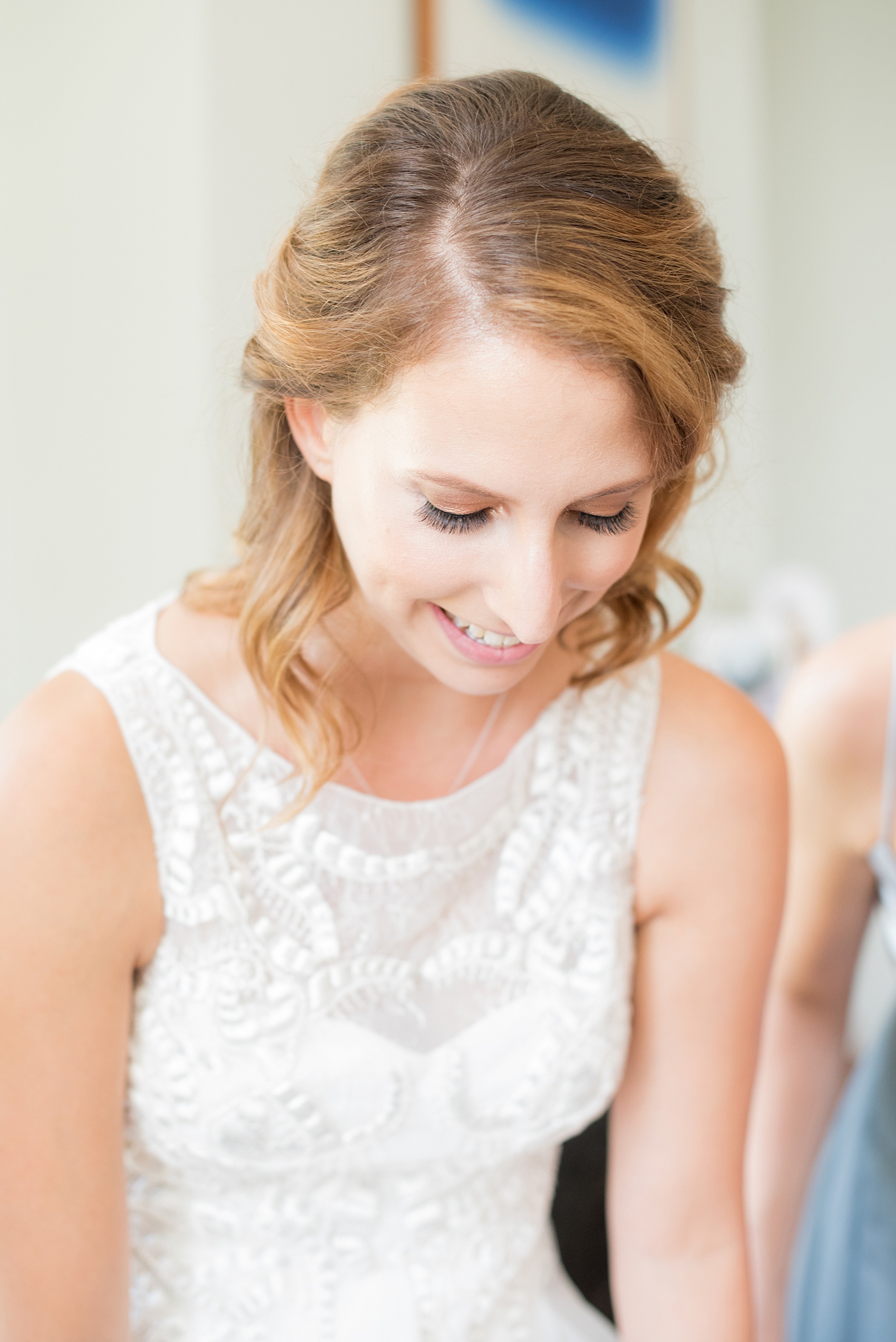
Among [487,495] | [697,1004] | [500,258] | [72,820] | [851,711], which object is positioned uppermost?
[500,258]

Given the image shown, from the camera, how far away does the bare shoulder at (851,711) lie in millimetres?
1162

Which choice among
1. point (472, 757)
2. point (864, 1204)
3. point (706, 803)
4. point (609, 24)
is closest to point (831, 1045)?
point (864, 1204)

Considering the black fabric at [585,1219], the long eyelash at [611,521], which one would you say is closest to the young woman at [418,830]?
the long eyelash at [611,521]

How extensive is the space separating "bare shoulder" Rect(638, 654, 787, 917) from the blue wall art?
187 cm

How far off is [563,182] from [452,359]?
0.12 meters

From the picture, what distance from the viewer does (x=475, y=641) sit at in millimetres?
787

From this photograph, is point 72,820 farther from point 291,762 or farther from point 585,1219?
point 585,1219

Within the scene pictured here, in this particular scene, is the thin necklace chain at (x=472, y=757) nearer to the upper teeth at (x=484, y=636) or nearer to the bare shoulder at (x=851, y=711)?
the upper teeth at (x=484, y=636)

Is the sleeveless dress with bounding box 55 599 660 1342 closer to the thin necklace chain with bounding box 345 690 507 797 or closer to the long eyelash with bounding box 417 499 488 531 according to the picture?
the thin necklace chain with bounding box 345 690 507 797

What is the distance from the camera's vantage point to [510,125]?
0.71 meters

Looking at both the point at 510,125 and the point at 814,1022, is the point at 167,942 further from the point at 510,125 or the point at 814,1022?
the point at 814,1022

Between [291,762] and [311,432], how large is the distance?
0.25 meters

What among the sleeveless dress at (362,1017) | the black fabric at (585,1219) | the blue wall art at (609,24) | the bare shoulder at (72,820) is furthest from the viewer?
the blue wall art at (609,24)

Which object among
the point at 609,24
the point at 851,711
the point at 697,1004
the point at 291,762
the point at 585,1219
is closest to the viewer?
the point at 291,762
